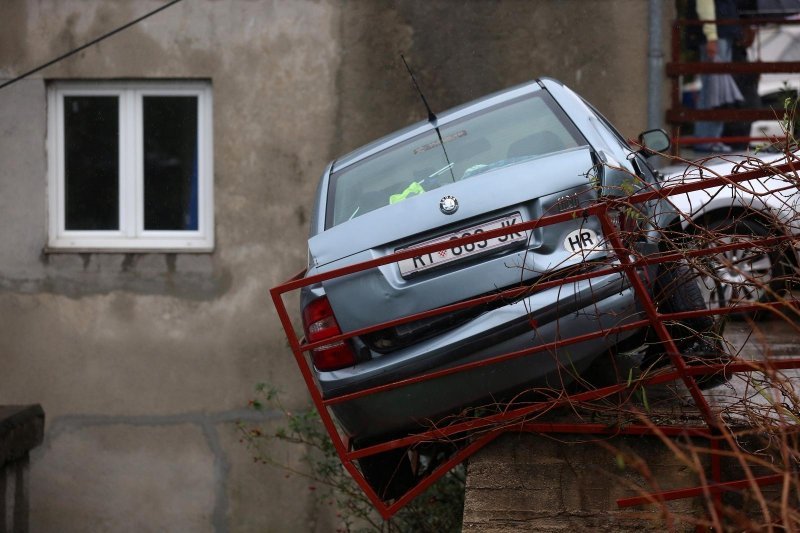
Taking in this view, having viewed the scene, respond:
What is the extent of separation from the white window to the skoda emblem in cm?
494

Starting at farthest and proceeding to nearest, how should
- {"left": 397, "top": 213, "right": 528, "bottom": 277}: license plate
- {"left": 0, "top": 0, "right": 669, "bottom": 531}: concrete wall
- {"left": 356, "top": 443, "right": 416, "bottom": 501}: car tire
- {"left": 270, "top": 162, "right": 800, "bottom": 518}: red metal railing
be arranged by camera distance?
{"left": 0, "top": 0, "right": 669, "bottom": 531}: concrete wall, {"left": 356, "top": 443, "right": 416, "bottom": 501}: car tire, {"left": 397, "top": 213, "right": 528, "bottom": 277}: license plate, {"left": 270, "top": 162, "right": 800, "bottom": 518}: red metal railing

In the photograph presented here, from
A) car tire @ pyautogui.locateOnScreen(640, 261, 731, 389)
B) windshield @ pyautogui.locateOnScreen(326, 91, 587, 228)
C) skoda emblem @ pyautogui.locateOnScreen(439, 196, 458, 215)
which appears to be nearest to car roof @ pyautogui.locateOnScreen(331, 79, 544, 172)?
windshield @ pyautogui.locateOnScreen(326, 91, 587, 228)

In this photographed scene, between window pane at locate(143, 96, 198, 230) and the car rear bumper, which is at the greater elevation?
window pane at locate(143, 96, 198, 230)

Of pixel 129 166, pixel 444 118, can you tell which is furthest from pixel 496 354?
pixel 129 166

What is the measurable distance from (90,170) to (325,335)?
17.7 feet

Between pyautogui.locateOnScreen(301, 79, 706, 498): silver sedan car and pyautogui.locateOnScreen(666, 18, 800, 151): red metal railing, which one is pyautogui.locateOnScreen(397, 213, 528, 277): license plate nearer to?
pyautogui.locateOnScreen(301, 79, 706, 498): silver sedan car

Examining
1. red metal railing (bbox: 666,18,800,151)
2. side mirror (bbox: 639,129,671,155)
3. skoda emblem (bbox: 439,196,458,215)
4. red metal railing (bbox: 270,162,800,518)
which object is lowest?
red metal railing (bbox: 270,162,800,518)

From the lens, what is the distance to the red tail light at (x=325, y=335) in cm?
452

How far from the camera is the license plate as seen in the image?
14.4ft

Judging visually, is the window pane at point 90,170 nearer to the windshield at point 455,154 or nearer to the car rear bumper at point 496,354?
the windshield at point 455,154

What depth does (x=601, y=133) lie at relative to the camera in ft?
16.8

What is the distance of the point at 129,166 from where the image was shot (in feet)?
30.5

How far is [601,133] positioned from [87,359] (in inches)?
214

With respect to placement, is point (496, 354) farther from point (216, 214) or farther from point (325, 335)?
point (216, 214)
